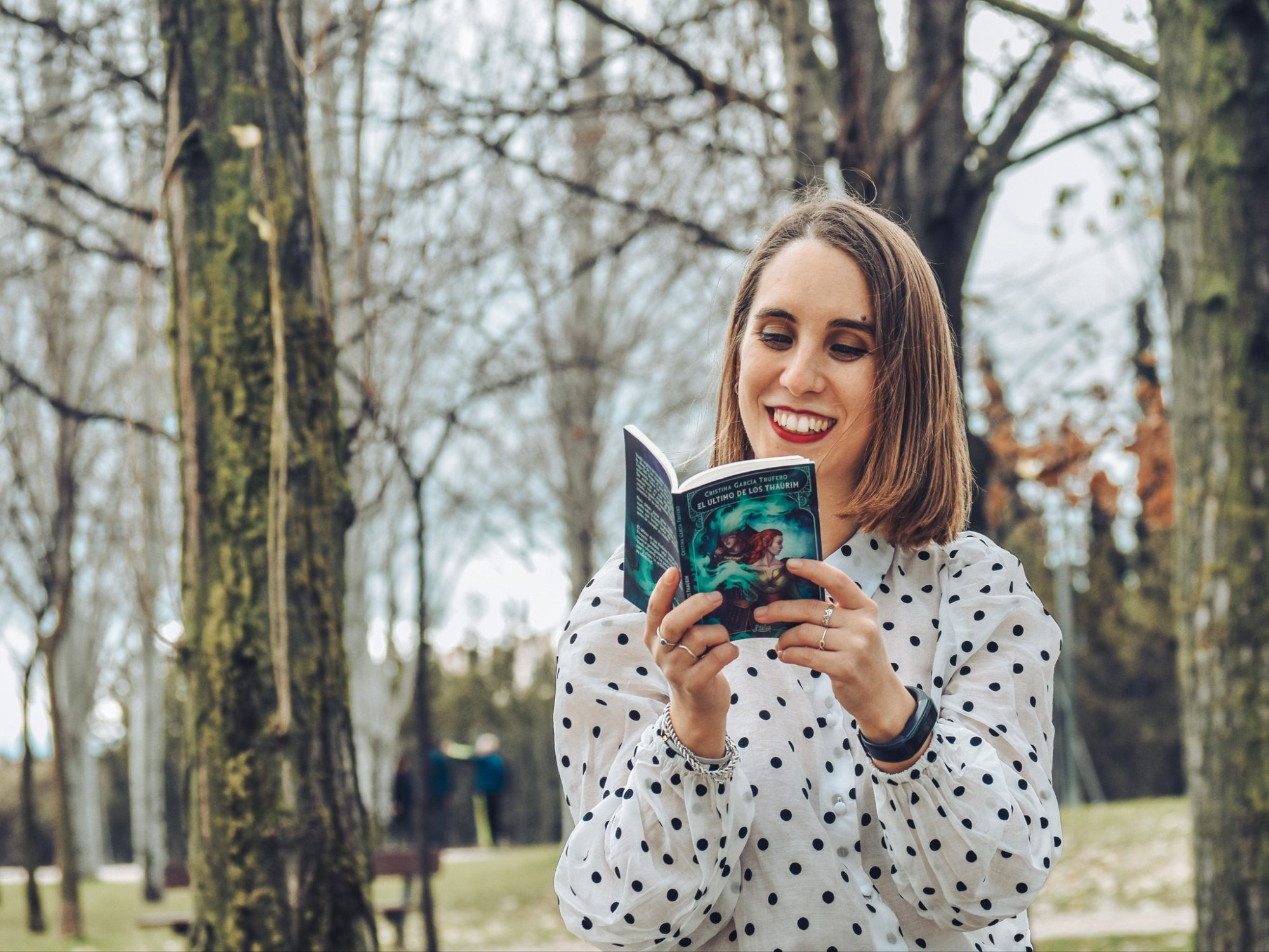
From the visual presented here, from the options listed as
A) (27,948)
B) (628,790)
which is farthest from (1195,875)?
(27,948)

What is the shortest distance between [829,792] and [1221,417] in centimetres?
339

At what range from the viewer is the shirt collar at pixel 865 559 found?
6.61 feet

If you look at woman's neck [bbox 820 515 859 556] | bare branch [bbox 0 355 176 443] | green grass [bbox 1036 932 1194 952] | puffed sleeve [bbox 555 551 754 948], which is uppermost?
bare branch [bbox 0 355 176 443]

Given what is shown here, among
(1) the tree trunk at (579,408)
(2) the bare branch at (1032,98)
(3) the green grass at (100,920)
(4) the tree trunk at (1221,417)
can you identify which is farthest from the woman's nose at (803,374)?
(1) the tree trunk at (579,408)

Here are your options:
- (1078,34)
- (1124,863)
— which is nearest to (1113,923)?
(1124,863)

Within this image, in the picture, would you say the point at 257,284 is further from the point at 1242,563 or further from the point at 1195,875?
the point at 1195,875

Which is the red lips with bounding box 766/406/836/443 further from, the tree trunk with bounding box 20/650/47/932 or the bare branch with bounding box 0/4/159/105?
the tree trunk with bounding box 20/650/47/932

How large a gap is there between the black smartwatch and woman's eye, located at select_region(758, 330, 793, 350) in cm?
58

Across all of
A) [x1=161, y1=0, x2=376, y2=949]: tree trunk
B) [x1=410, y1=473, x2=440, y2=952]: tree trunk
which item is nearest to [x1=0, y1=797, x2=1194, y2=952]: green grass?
[x1=410, y1=473, x2=440, y2=952]: tree trunk

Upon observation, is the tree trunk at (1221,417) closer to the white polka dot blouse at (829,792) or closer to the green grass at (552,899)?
the white polka dot blouse at (829,792)

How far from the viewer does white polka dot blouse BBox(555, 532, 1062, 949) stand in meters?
1.72

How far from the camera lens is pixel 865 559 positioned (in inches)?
80.0

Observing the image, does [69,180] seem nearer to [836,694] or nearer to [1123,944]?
[836,694]

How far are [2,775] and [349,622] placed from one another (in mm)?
28202
